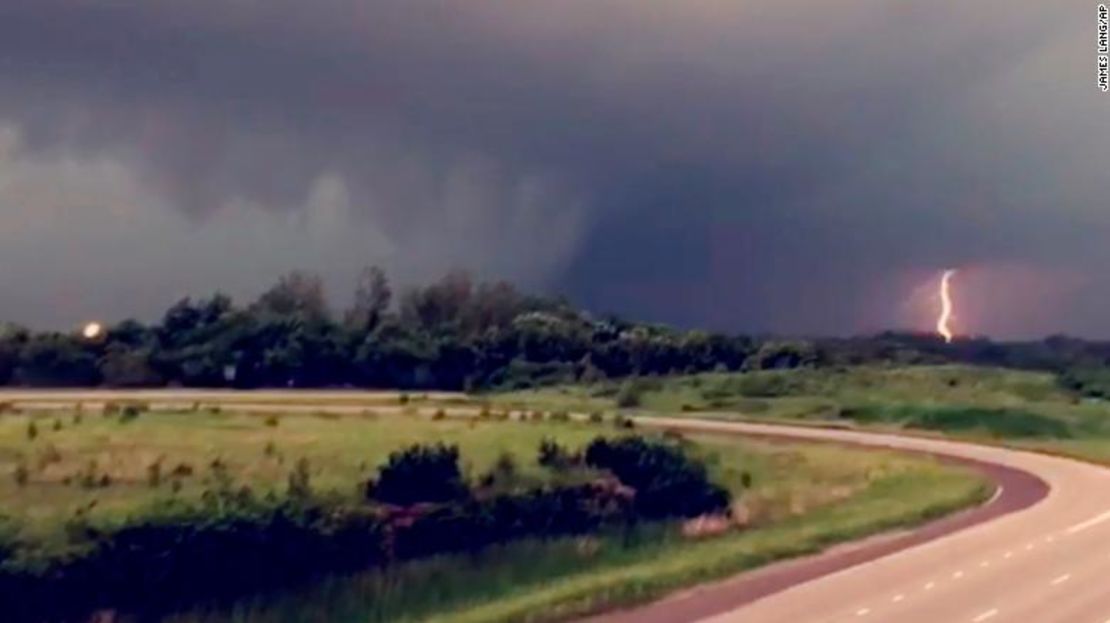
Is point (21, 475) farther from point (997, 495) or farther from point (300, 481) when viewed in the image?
point (997, 495)

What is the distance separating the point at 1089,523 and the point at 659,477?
12.6 metres

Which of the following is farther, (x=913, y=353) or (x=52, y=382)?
(x=913, y=353)

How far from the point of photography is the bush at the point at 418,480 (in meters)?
47.2

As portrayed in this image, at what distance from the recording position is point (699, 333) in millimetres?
139000

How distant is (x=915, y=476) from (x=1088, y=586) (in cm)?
2652

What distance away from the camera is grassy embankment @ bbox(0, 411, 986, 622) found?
3772cm

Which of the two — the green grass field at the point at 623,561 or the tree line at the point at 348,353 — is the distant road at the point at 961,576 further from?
the tree line at the point at 348,353

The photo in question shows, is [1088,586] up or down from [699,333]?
down

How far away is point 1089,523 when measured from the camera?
48844mm

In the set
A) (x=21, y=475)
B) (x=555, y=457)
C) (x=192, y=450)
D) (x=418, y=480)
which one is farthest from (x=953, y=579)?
(x=192, y=450)

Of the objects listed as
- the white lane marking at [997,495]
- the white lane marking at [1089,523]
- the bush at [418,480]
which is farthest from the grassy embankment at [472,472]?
the white lane marking at [1089,523]

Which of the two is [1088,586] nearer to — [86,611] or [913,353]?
[86,611]

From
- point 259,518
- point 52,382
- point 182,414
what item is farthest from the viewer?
point 52,382

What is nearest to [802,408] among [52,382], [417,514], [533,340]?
[533,340]
